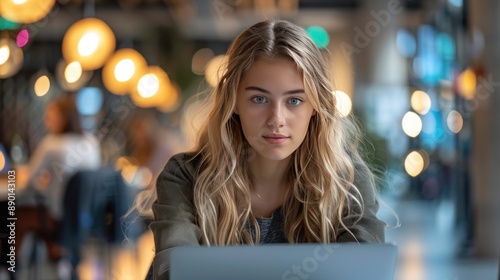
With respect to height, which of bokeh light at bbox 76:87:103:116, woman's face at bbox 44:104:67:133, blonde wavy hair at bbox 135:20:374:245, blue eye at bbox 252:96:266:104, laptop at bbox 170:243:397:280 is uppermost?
bokeh light at bbox 76:87:103:116

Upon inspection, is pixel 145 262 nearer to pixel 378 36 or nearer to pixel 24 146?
pixel 24 146

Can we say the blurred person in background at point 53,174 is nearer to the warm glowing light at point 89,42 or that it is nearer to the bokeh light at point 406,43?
the warm glowing light at point 89,42

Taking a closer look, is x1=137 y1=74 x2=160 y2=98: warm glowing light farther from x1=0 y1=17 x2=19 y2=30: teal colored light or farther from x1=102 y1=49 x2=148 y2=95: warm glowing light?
x1=0 y1=17 x2=19 y2=30: teal colored light

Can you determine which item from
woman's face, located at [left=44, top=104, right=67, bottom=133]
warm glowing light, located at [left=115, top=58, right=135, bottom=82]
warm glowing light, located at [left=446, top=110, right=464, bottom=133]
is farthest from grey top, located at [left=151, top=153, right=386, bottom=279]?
warm glowing light, located at [left=446, top=110, right=464, bottom=133]

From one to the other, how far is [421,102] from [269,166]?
11.2 meters

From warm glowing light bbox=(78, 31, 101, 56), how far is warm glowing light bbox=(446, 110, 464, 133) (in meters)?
4.52

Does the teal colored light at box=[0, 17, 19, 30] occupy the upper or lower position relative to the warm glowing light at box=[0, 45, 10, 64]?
upper

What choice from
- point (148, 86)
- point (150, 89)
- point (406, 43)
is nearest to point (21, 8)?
point (148, 86)

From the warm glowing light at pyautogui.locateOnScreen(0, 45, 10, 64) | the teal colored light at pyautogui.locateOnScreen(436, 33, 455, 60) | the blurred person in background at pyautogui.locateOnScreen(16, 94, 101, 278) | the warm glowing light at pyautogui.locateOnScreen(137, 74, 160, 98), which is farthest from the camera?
the teal colored light at pyautogui.locateOnScreen(436, 33, 455, 60)

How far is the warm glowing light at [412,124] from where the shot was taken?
40.3 feet

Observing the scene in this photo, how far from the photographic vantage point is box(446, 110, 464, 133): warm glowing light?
900 centimetres

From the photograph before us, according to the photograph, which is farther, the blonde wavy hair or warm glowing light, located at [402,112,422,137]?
warm glowing light, located at [402,112,422,137]

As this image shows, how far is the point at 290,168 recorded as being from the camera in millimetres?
1818

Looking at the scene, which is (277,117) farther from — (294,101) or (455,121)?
(455,121)
